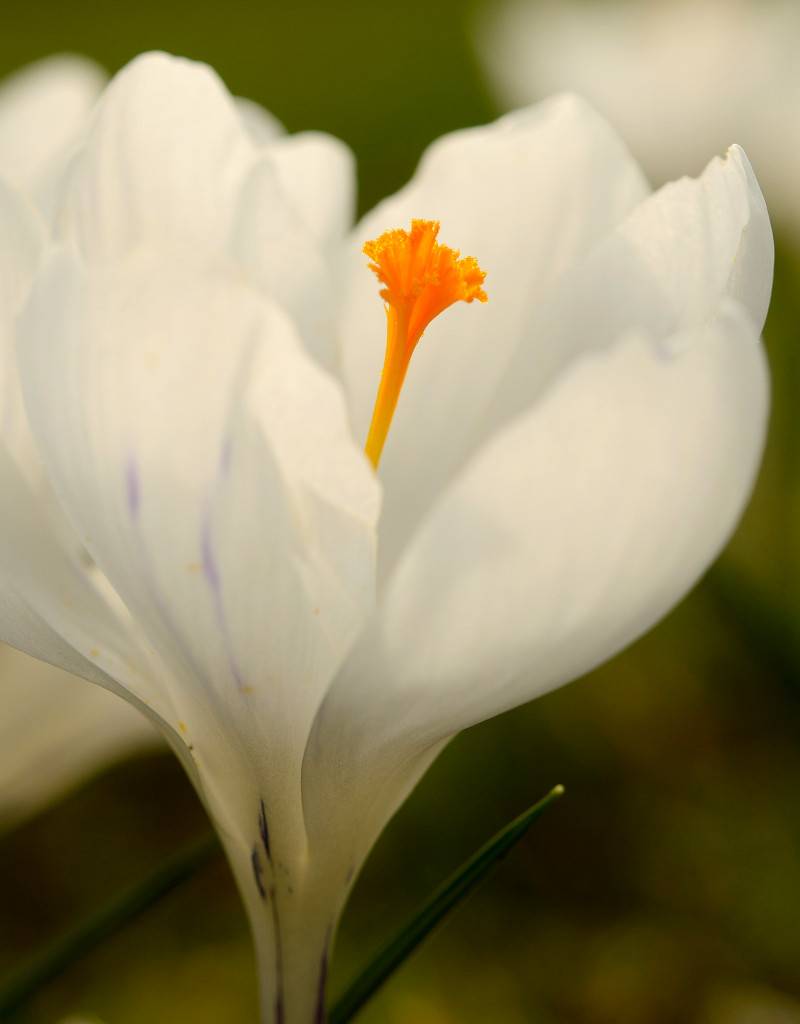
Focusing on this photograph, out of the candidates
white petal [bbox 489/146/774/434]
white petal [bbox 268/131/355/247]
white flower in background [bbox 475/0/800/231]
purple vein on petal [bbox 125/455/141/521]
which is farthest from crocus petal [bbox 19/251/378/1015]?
white flower in background [bbox 475/0/800/231]

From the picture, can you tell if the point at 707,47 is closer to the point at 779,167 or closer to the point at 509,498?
the point at 779,167

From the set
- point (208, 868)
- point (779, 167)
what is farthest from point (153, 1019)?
point (779, 167)

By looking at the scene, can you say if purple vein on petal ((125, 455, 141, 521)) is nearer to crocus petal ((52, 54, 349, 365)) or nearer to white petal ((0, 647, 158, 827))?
crocus petal ((52, 54, 349, 365))

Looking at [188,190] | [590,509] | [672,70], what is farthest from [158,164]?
[672,70]

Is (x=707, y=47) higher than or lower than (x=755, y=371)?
lower

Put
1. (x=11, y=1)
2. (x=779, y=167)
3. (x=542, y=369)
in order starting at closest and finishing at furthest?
(x=542, y=369)
(x=779, y=167)
(x=11, y=1)

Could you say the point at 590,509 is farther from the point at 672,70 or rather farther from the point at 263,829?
the point at 672,70
